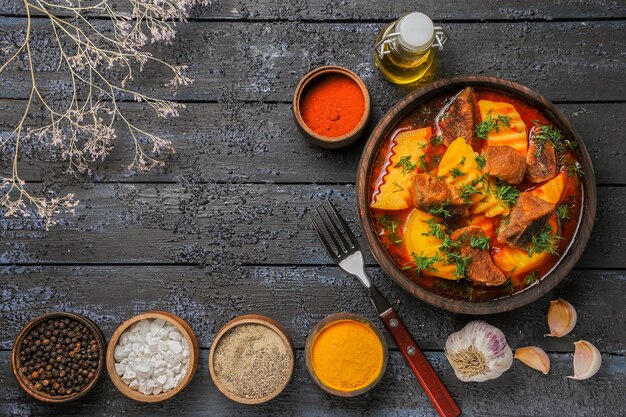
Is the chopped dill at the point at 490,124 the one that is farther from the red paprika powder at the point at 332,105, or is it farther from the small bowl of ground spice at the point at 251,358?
the small bowl of ground spice at the point at 251,358

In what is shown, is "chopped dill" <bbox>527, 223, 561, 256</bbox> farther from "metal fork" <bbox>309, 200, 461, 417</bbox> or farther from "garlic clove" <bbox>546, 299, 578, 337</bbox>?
"metal fork" <bbox>309, 200, 461, 417</bbox>

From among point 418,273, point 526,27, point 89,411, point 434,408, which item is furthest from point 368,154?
point 89,411

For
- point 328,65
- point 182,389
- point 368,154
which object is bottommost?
point 182,389

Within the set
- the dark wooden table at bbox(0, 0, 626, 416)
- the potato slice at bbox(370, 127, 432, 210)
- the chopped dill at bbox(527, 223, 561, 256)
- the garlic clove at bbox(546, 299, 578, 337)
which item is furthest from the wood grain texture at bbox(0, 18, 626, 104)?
the garlic clove at bbox(546, 299, 578, 337)

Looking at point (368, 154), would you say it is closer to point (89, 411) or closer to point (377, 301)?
point (377, 301)

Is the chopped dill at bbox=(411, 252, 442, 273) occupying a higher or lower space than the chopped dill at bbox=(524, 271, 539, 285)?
higher

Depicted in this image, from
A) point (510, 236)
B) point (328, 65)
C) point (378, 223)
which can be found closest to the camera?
point (510, 236)
